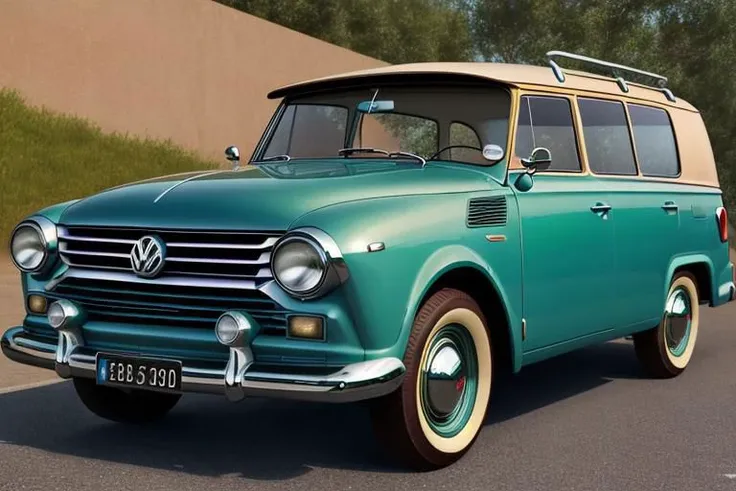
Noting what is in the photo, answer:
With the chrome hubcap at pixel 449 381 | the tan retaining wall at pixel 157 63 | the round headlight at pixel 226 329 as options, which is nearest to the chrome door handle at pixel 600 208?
the chrome hubcap at pixel 449 381

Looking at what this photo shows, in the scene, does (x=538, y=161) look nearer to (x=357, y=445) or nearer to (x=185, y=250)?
(x=357, y=445)

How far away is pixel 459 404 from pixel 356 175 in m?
1.21

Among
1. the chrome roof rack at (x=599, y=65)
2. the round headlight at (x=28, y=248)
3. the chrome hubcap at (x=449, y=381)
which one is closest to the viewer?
the chrome hubcap at (x=449, y=381)

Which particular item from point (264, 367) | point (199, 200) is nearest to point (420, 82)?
point (199, 200)

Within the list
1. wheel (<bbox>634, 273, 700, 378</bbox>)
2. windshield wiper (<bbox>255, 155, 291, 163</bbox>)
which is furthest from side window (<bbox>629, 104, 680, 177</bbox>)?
windshield wiper (<bbox>255, 155, 291, 163</bbox>)

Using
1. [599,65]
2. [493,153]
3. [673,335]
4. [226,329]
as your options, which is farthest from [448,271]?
[673,335]

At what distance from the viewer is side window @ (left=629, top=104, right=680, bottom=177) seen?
734 cm

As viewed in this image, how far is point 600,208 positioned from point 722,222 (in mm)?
2266

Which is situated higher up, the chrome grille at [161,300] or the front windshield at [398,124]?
the front windshield at [398,124]

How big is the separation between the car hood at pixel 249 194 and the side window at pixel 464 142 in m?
0.28

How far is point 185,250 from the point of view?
4766 millimetres

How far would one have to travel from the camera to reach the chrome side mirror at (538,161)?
19.0 ft

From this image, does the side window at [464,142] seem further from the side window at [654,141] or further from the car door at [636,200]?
the side window at [654,141]

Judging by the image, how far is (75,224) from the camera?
5109 millimetres
